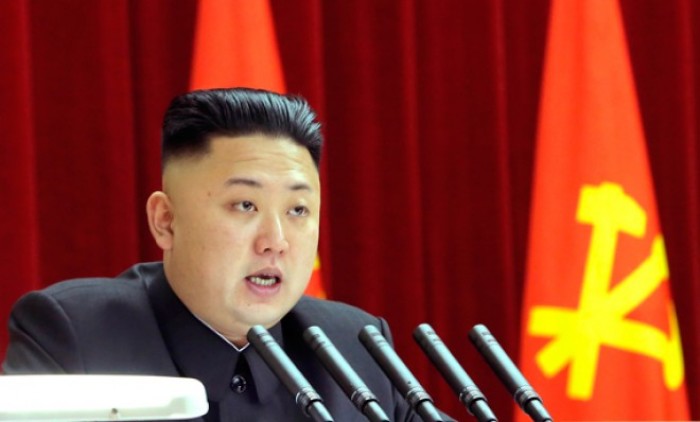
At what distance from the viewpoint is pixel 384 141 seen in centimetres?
279

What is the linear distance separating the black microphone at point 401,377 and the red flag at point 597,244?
1.24 metres

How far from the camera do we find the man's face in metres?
1.95

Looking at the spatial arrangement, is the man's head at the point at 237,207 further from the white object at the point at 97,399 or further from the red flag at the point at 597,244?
the red flag at the point at 597,244

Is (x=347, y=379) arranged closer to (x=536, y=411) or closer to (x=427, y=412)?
(x=427, y=412)

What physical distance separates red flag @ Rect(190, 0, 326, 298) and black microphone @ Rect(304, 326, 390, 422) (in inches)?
40.9

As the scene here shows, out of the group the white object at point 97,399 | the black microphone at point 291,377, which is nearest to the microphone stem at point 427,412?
the black microphone at point 291,377

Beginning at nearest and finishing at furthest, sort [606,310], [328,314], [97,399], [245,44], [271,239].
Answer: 1. [97,399]
2. [271,239]
3. [328,314]
4. [245,44]
5. [606,310]

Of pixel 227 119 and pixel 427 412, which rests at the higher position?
pixel 227 119

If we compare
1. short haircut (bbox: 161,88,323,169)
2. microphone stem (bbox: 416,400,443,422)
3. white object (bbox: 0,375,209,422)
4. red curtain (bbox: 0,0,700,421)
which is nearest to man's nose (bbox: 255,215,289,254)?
short haircut (bbox: 161,88,323,169)

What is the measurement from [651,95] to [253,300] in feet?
4.50

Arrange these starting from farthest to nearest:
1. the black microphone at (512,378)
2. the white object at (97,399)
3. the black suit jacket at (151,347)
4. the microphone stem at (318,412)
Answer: the black suit jacket at (151,347) → the black microphone at (512,378) → the microphone stem at (318,412) → the white object at (97,399)

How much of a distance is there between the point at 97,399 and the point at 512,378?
0.76 metres

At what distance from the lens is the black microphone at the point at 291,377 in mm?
1538

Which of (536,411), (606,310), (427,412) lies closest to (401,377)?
(427,412)
